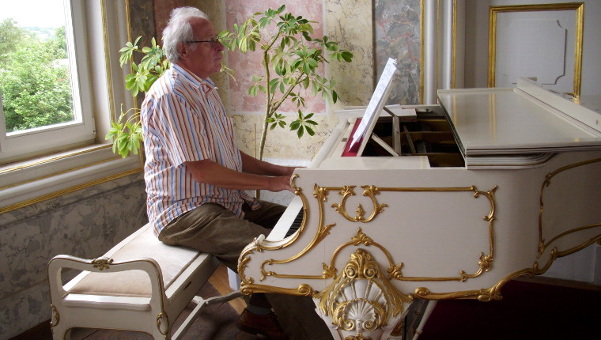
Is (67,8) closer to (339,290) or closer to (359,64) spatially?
(359,64)

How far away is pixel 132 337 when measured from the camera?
2.77 metres

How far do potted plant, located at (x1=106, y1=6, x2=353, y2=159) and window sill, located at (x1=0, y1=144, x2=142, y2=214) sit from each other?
120mm

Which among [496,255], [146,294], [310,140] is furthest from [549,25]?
[146,294]

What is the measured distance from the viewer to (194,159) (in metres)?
2.30

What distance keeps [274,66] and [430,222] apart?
1847mm

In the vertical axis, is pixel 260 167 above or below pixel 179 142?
below

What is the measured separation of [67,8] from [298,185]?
2.00 metres

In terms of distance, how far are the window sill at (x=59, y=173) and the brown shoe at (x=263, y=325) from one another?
1.09 meters

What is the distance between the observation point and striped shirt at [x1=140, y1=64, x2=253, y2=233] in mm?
2312

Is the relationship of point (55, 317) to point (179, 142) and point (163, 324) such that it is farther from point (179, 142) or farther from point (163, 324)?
point (179, 142)

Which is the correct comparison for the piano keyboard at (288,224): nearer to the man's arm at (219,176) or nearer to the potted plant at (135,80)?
the man's arm at (219,176)

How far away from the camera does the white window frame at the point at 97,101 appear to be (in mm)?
3021

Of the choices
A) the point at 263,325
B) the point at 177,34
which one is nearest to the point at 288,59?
the point at 177,34

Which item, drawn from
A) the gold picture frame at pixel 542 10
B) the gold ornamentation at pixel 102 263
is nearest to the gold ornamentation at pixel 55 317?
the gold ornamentation at pixel 102 263
